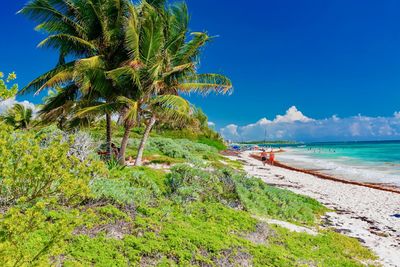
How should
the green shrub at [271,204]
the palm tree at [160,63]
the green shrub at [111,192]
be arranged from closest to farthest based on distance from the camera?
the green shrub at [111,192] < the green shrub at [271,204] < the palm tree at [160,63]

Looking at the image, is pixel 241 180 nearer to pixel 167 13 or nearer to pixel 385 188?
pixel 167 13

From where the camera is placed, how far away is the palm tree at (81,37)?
496 inches

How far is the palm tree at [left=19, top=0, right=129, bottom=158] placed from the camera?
41.3 feet

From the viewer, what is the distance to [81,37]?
43.7ft

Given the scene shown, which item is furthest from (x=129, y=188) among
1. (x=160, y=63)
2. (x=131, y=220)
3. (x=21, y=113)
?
(x=21, y=113)

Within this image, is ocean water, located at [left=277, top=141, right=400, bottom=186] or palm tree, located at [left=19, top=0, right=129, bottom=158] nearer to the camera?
palm tree, located at [left=19, top=0, right=129, bottom=158]

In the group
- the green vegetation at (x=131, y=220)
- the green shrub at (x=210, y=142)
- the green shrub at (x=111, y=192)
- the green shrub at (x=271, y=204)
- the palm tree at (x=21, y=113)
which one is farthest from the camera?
the green shrub at (x=210, y=142)

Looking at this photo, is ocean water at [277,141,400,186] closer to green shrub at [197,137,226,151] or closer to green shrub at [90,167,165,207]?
green shrub at [197,137,226,151]

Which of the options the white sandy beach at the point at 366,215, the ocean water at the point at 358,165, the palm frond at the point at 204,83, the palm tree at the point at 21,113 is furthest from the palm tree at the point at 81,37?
the ocean water at the point at 358,165

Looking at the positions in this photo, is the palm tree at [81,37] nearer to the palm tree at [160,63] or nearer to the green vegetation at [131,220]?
the palm tree at [160,63]

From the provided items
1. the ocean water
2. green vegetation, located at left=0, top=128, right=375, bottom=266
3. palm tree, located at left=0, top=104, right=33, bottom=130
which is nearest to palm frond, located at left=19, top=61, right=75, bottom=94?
green vegetation, located at left=0, top=128, right=375, bottom=266

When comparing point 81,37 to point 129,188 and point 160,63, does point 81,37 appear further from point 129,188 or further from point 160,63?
point 129,188

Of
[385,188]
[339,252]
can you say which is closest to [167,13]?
[339,252]

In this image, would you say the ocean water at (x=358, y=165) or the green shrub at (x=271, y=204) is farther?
the ocean water at (x=358, y=165)
